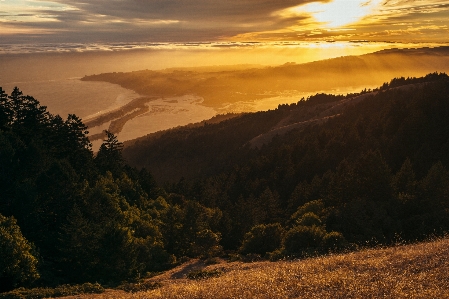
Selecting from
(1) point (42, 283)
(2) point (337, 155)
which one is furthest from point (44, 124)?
(2) point (337, 155)

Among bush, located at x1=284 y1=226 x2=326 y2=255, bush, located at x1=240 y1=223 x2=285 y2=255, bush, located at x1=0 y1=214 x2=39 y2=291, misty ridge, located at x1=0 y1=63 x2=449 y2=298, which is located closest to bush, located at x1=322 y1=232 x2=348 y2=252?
misty ridge, located at x1=0 y1=63 x2=449 y2=298

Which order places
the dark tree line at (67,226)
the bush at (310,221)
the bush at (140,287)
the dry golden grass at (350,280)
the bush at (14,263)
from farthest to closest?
the bush at (310,221)
the dark tree line at (67,226)
the bush at (14,263)
the bush at (140,287)
the dry golden grass at (350,280)

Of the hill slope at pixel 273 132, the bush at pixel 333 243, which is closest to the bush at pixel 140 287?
the bush at pixel 333 243

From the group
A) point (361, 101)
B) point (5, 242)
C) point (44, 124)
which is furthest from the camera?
point (361, 101)

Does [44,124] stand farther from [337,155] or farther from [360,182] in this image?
[337,155]

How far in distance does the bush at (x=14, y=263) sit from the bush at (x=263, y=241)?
19.2 metres

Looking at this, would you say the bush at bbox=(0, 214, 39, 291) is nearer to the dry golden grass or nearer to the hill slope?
the dry golden grass

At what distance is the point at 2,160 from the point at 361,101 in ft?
409

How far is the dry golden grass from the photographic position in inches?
624

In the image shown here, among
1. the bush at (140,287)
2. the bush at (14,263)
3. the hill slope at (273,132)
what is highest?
the bush at (14,263)

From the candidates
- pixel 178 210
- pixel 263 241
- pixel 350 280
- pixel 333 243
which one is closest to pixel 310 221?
pixel 263 241

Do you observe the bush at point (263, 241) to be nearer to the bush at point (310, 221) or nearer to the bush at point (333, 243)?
the bush at point (310, 221)

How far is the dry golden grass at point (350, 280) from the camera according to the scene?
1584 centimetres

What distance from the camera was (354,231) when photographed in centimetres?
3722
